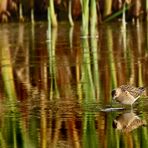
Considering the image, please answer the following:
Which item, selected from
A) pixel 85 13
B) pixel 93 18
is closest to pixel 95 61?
pixel 85 13

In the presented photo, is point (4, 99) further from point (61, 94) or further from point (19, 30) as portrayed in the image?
point (19, 30)

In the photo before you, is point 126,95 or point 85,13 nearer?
point 126,95

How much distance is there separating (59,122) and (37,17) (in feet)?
36.1

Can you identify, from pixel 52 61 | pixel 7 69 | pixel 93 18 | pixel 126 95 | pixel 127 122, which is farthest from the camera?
pixel 93 18

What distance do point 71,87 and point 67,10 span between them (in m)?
8.34

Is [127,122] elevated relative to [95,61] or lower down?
lower down

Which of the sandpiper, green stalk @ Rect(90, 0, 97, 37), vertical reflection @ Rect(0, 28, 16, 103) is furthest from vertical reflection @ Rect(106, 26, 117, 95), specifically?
the sandpiper

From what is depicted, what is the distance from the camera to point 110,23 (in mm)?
16859

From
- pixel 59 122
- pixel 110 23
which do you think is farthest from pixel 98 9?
pixel 59 122

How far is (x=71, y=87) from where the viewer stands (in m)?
8.80

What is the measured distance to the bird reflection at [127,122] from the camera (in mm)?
6551

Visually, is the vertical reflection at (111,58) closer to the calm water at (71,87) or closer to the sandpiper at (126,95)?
the calm water at (71,87)

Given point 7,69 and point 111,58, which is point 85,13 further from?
point 7,69

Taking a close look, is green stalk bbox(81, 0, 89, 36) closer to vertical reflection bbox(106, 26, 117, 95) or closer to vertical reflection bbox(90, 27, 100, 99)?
vertical reflection bbox(90, 27, 100, 99)
